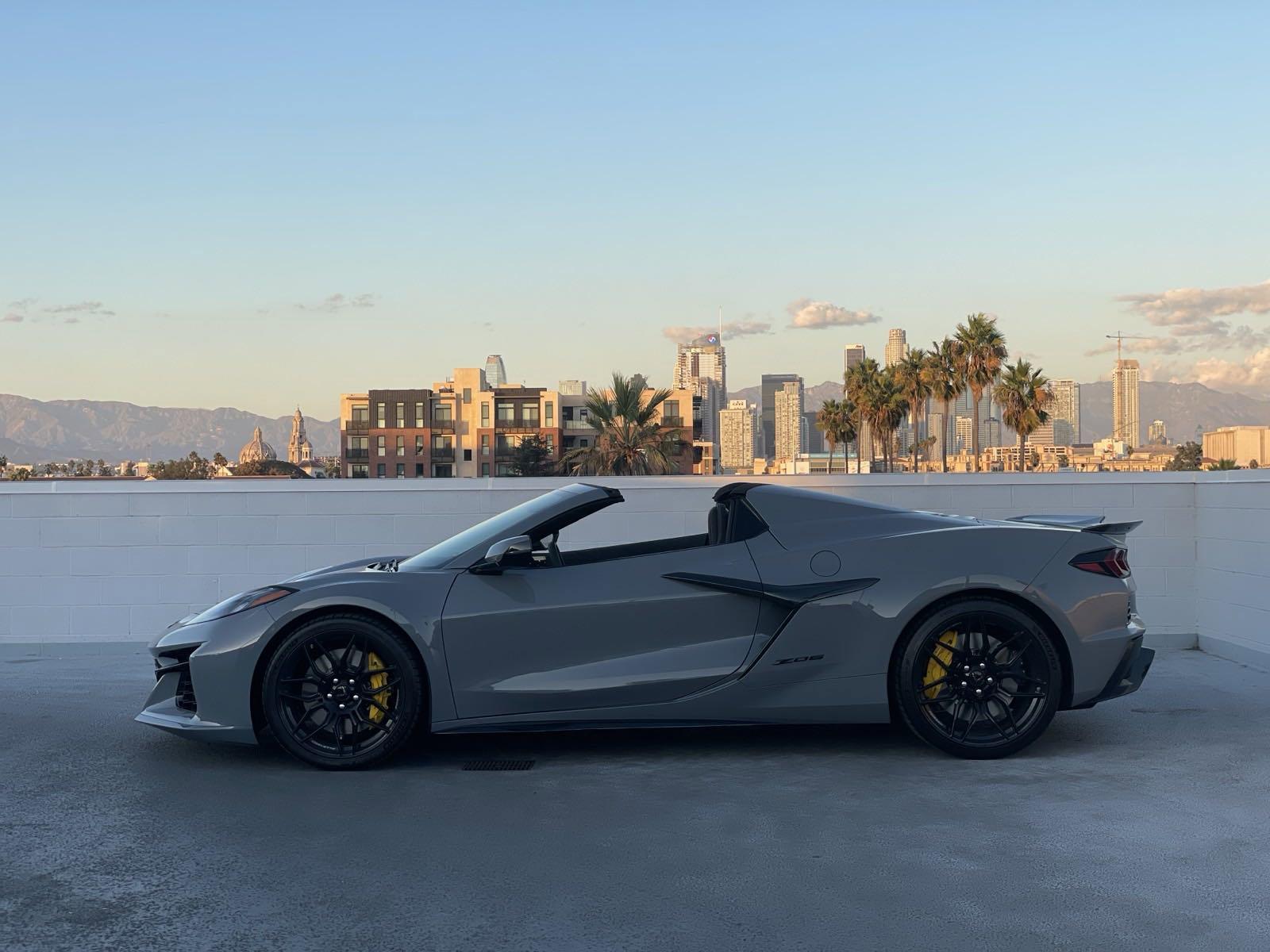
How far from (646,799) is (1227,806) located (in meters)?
2.25

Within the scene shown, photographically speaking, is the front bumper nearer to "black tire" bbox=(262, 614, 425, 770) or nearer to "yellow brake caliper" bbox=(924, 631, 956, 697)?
"black tire" bbox=(262, 614, 425, 770)

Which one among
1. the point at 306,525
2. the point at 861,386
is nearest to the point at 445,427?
the point at 861,386

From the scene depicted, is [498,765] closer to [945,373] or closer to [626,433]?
[626,433]

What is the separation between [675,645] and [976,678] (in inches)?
53.6

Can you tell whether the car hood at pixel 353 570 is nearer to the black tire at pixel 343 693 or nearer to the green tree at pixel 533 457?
the black tire at pixel 343 693

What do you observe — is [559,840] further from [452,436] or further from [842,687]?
[452,436]

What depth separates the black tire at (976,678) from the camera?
5.65 m

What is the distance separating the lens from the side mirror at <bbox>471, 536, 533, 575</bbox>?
562cm

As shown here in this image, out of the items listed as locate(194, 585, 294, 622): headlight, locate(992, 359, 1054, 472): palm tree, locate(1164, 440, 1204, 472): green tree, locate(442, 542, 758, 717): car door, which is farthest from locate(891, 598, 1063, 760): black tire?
locate(1164, 440, 1204, 472): green tree

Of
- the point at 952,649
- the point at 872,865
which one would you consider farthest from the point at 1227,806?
the point at 872,865

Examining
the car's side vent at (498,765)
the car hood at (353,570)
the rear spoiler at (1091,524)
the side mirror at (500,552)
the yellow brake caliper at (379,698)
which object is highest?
the rear spoiler at (1091,524)

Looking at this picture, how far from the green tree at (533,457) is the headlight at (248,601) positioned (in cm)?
13920

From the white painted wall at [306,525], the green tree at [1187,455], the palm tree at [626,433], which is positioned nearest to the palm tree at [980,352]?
the palm tree at [626,433]

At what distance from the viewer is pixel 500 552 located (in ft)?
18.5
